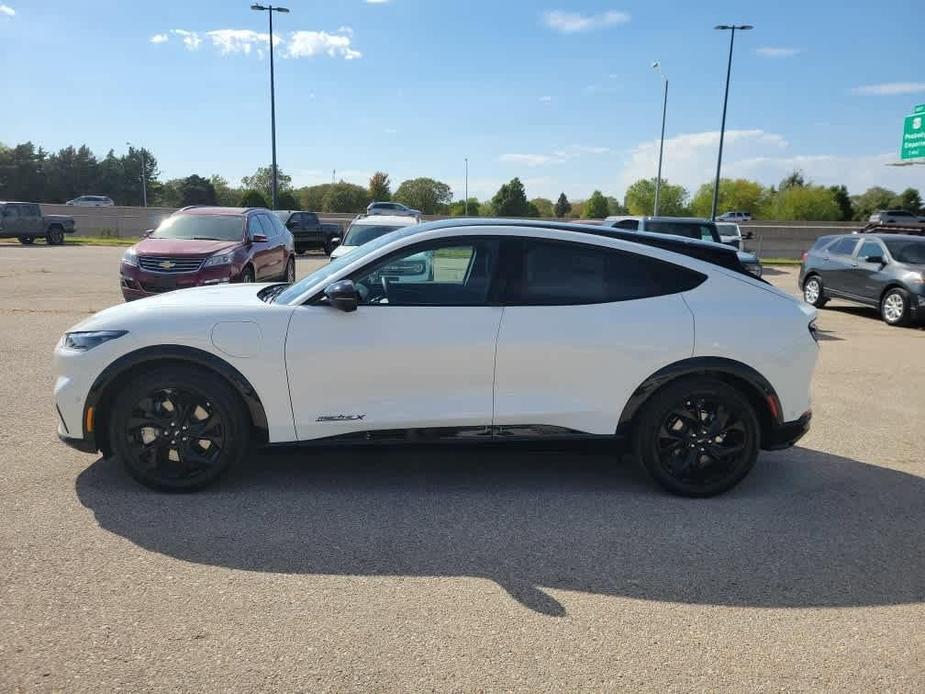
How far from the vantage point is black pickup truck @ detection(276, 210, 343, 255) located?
28812 mm

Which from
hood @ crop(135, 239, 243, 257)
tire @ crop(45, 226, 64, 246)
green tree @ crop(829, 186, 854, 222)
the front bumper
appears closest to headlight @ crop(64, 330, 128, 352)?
the front bumper

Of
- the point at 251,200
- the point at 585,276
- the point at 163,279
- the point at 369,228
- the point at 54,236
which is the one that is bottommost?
the point at 54,236

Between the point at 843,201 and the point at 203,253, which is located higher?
the point at 843,201

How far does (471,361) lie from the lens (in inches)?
167

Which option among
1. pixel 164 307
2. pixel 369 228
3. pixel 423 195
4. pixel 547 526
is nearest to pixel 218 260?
pixel 369 228

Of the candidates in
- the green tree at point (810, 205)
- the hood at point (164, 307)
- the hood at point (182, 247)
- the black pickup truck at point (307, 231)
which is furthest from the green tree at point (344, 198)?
the hood at point (164, 307)

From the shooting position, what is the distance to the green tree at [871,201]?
291 ft

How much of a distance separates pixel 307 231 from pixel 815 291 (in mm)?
19982

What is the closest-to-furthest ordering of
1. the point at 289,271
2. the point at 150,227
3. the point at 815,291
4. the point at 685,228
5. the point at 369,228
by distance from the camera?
the point at 369,228
the point at 685,228
the point at 289,271
the point at 815,291
the point at 150,227

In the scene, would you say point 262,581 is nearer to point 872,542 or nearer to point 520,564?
point 520,564

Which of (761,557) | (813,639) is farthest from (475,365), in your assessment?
(813,639)

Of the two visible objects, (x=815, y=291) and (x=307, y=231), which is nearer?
(x=815, y=291)

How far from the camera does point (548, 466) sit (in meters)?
5.06

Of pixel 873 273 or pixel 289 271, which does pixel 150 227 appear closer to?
pixel 289 271
